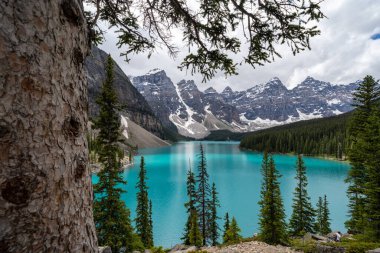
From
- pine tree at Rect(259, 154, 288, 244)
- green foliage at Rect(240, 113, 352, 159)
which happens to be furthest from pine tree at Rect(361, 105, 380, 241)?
green foliage at Rect(240, 113, 352, 159)

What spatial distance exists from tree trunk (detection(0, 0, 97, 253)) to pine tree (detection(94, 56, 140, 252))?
45.1 ft

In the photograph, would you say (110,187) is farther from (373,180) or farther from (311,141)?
(311,141)

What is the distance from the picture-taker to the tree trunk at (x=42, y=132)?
1186mm

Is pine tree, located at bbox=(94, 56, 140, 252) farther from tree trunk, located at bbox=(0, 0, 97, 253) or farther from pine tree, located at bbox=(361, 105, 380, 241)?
pine tree, located at bbox=(361, 105, 380, 241)

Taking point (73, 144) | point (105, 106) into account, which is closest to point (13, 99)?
point (73, 144)

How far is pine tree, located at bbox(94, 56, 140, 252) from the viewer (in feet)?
47.7

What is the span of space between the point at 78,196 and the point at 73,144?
13.2 inches

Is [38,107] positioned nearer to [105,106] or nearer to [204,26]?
[204,26]

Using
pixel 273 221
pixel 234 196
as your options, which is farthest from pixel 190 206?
pixel 234 196

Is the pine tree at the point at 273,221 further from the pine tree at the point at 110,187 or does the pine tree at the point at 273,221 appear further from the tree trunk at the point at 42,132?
the tree trunk at the point at 42,132

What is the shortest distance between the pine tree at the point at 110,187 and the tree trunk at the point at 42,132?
13.7 m

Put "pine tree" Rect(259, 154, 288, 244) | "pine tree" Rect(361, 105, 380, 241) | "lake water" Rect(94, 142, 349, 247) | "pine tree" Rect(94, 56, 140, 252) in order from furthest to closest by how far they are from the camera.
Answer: "lake water" Rect(94, 142, 349, 247)
"pine tree" Rect(259, 154, 288, 244)
"pine tree" Rect(94, 56, 140, 252)
"pine tree" Rect(361, 105, 380, 241)

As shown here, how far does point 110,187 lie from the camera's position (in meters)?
15.1

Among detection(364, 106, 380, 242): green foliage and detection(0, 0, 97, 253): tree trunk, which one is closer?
detection(0, 0, 97, 253): tree trunk
